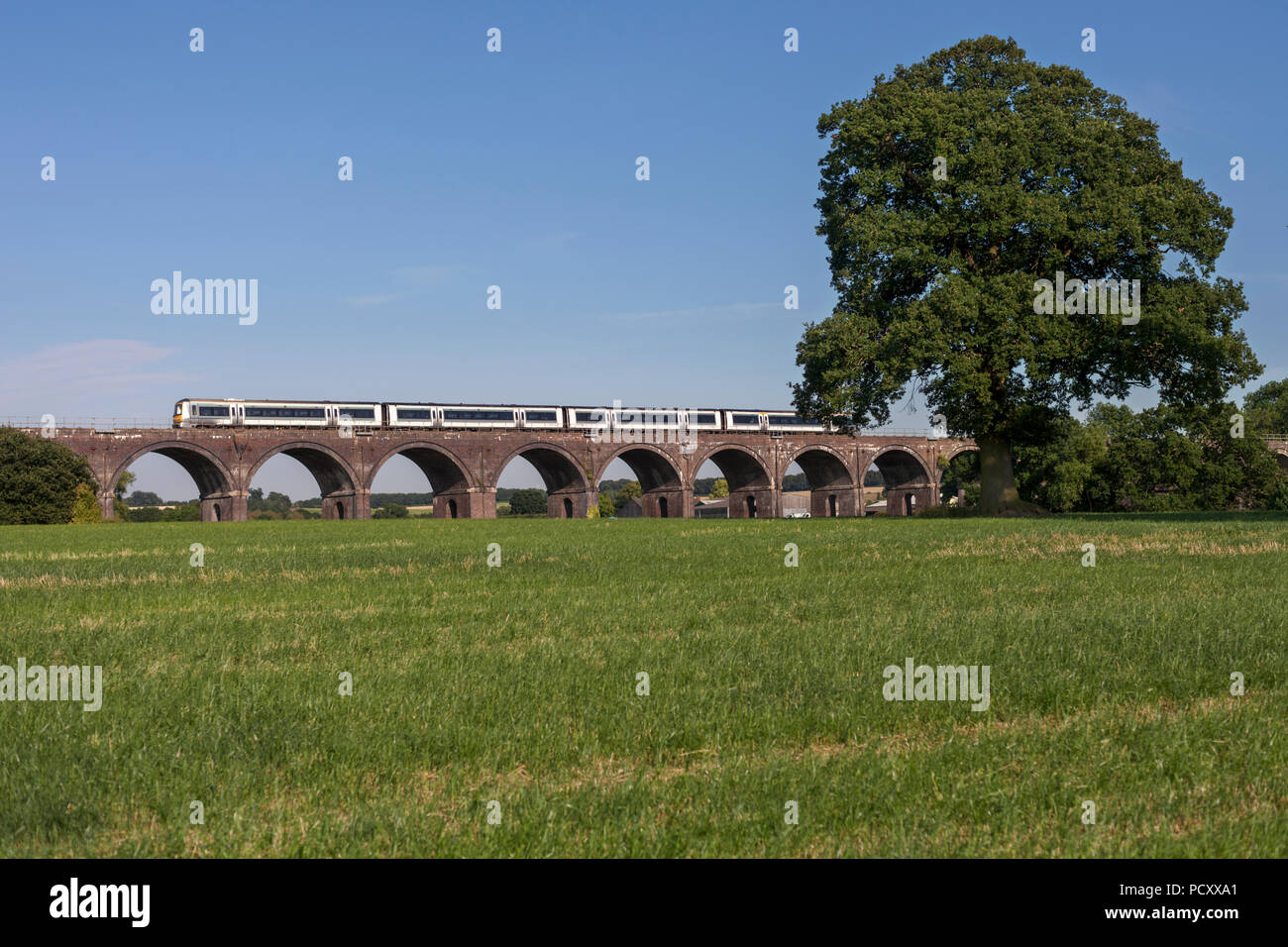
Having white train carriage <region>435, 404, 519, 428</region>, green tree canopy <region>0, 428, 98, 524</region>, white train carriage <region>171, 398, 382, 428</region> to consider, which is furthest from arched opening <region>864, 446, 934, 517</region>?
green tree canopy <region>0, 428, 98, 524</region>

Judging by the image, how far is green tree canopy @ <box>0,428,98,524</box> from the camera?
50875 millimetres

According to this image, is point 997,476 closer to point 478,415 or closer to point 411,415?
point 478,415

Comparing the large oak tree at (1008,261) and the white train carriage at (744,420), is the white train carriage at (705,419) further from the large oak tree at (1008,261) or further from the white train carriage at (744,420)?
the large oak tree at (1008,261)

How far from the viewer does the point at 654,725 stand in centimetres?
584

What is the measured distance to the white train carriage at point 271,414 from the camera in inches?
2621

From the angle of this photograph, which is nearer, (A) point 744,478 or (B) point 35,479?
(B) point 35,479

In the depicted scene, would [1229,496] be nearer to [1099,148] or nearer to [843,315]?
[1099,148]

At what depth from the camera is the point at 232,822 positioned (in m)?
4.38

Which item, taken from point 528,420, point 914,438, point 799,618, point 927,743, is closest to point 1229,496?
point 914,438

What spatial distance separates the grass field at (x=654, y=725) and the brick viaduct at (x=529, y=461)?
188 feet

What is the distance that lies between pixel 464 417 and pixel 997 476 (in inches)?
1895

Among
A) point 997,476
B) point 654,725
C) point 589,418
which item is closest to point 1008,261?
point 997,476

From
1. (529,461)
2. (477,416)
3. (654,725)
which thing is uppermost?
(477,416)

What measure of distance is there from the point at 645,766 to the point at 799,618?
5.20 m
